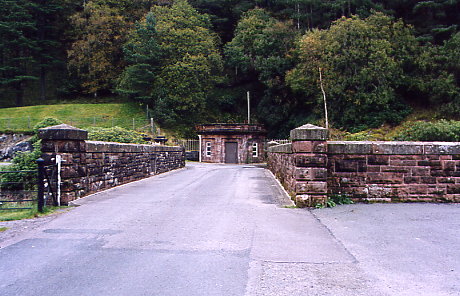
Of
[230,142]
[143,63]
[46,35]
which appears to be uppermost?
[46,35]

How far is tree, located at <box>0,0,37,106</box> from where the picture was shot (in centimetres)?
4609

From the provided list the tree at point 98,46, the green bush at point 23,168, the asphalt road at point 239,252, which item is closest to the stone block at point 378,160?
the asphalt road at point 239,252

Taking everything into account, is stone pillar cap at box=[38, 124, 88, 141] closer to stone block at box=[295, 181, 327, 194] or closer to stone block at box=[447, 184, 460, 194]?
stone block at box=[295, 181, 327, 194]

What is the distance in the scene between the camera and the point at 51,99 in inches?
2080

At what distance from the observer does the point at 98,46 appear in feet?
152

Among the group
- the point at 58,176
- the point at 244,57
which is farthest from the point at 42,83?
the point at 58,176

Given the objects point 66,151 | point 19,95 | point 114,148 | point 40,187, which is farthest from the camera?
point 19,95

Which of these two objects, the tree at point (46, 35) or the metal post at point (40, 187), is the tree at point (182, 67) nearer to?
the tree at point (46, 35)

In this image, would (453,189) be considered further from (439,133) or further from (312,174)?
(439,133)

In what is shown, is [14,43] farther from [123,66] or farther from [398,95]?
[398,95]

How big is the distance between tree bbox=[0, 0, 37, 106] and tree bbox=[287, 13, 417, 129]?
119 feet

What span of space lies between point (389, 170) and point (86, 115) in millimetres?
41188

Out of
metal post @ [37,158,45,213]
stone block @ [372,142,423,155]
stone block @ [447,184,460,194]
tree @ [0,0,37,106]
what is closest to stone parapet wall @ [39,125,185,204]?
metal post @ [37,158,45,213]

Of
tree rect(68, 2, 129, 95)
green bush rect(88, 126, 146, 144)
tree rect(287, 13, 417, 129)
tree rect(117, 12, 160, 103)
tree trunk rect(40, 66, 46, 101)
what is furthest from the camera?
tree trunk rect(40, 66, 46, 101)
